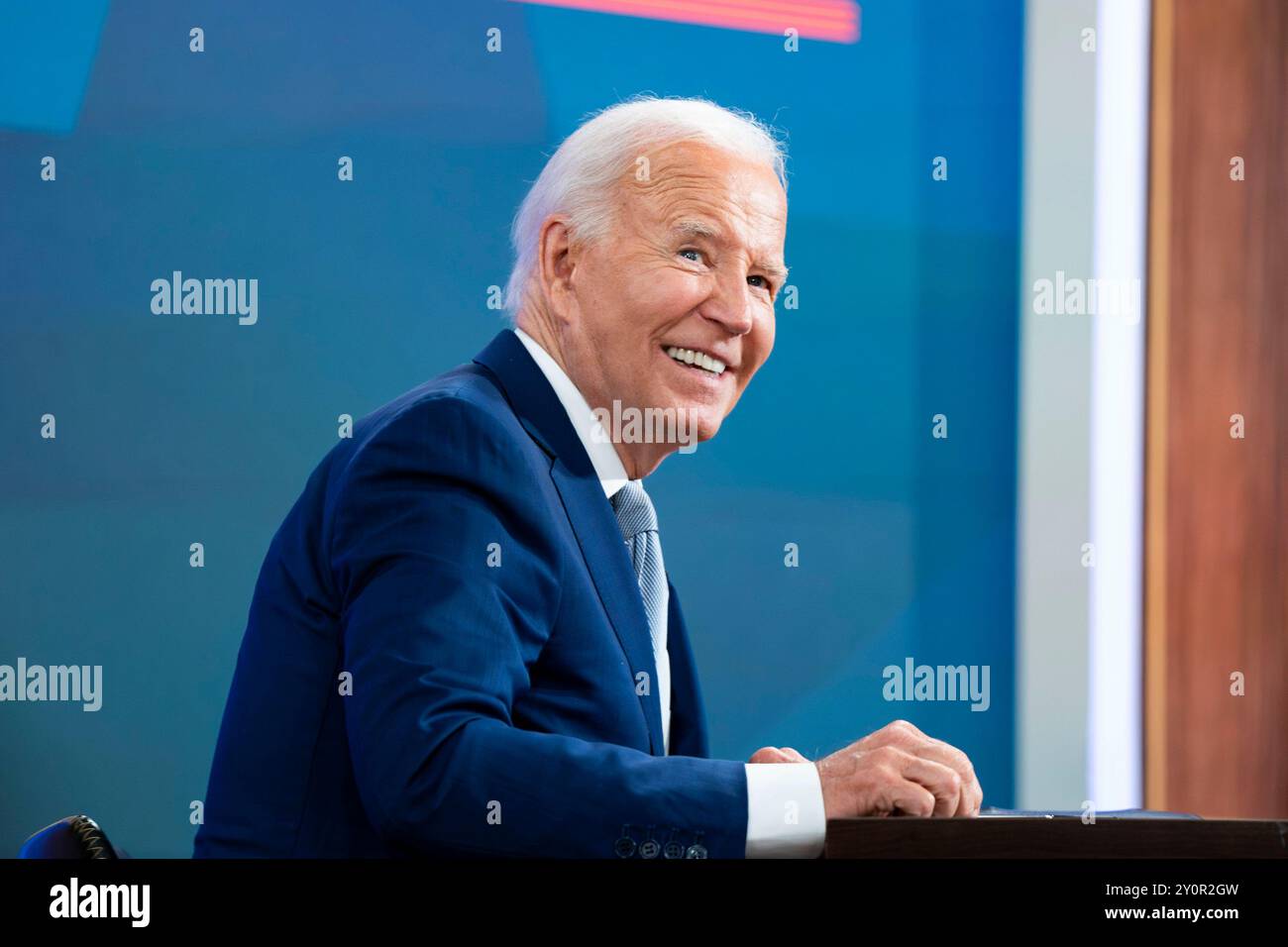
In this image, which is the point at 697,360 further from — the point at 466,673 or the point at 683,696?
the point at 466,673

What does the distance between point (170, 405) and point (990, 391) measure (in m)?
2.08

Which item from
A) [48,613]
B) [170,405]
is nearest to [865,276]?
[170,405]

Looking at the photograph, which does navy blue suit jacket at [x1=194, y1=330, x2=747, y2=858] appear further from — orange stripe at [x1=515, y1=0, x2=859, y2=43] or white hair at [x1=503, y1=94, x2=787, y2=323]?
orange stripe at [x1=515, y1=0, x2=859, y2=43]

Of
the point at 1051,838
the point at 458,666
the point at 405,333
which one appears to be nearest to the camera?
the point at 1051,838

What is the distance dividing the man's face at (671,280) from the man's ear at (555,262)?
13mm

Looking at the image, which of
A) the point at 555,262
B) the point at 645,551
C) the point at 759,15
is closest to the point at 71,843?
the point at 645,551

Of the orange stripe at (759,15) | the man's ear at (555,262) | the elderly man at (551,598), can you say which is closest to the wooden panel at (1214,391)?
the orange stripe at (759,15)

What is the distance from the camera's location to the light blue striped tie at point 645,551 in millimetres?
1798

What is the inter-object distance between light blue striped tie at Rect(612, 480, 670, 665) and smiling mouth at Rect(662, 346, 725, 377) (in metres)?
0.19

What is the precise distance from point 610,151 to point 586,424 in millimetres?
379

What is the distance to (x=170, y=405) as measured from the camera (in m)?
3.17

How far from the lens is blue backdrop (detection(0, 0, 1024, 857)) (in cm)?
314

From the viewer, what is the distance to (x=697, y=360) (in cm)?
188
